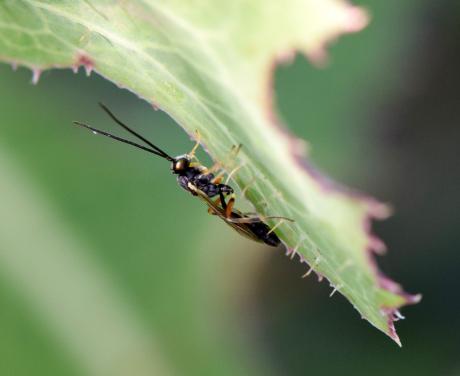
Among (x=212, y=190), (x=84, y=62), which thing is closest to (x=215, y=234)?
(x=212, y=190)

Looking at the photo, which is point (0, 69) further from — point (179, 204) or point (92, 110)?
point (179, 204)

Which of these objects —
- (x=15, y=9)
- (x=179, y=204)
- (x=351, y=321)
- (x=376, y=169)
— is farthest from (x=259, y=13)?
(x=351, y=321)

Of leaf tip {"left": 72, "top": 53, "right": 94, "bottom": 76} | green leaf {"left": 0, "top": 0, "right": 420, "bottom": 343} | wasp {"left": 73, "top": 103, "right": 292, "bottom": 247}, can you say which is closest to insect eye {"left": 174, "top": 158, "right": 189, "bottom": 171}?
wasp {"left": 73, "top": 103, "right": 292, "bottom": 247}

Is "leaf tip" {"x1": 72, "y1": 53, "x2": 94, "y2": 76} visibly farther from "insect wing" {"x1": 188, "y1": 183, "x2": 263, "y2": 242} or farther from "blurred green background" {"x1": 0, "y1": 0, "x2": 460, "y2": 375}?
"blurred green background" {"x1": 0, "y1": 0, "x2": 460, "y2": 375}

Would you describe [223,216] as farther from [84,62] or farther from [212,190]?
[84,62]

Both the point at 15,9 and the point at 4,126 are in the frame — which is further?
the point at 4,126

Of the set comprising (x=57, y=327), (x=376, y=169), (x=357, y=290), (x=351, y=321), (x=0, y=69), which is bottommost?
(x=57, y=327)

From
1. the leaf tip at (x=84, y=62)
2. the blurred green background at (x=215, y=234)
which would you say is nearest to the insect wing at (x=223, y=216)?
the leaf tip at (x=84, y=62)

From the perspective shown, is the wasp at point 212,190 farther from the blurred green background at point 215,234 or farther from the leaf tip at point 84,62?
the blurred green background at point 215,234
